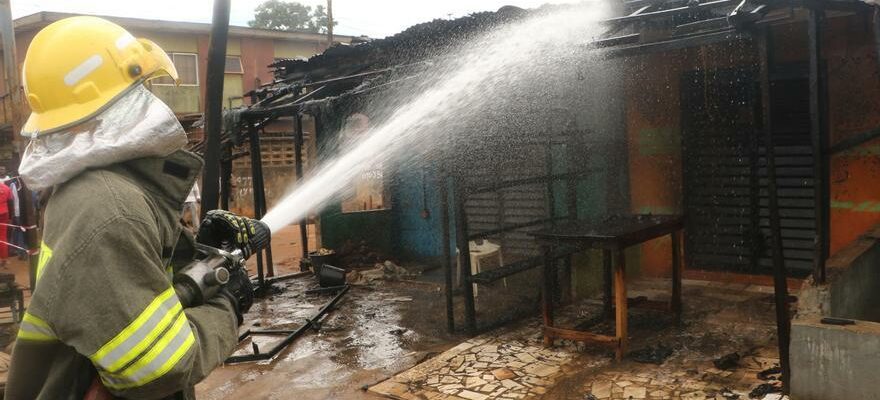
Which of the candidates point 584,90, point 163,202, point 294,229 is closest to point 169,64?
point 163,202

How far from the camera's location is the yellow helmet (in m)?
1.93

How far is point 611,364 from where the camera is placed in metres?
5.74

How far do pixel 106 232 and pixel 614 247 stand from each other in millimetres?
4655

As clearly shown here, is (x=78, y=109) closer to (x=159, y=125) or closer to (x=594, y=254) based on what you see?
(x=159, y=125)

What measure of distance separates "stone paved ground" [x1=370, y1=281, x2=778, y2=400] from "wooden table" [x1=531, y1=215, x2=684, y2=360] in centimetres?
19

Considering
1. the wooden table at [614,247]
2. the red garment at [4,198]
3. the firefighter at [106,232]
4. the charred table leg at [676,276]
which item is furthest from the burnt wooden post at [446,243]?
the red garment at [4,198]

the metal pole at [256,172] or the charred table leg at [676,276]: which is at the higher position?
the metal pole at [256,172]

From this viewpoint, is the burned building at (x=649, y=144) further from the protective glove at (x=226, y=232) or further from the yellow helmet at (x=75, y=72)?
the yellow helmet at (x=75, y=72)

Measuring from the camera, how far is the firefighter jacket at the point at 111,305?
1675mm

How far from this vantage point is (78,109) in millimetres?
1921

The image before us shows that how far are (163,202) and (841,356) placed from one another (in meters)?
4.17

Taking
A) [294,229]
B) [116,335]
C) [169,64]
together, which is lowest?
[294,229]

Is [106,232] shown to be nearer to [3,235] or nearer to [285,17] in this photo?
[3,235]

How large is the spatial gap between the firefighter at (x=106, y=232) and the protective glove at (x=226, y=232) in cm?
29
